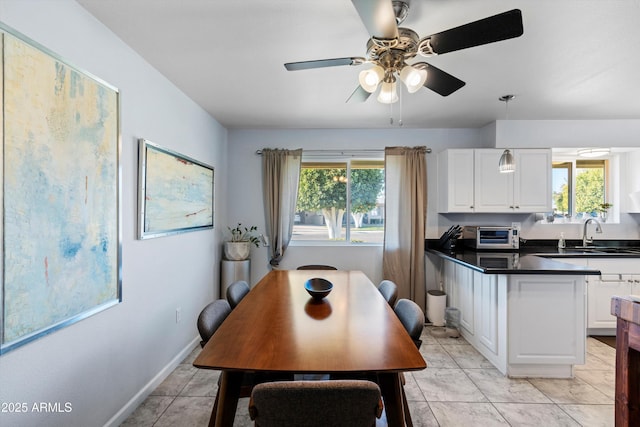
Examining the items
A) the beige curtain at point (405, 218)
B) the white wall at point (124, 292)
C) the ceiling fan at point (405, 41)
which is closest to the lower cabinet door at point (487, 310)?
the beige curtain at point (405, 218)

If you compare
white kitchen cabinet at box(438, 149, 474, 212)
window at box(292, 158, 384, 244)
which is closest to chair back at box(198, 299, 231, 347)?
window at box(292, 158, 384, 244)

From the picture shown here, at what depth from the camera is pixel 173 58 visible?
7.18 feet

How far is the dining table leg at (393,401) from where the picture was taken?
1.24 meters

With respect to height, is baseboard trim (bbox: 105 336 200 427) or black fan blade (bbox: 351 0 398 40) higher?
black fan blade (bbox: 351 0 398 40)

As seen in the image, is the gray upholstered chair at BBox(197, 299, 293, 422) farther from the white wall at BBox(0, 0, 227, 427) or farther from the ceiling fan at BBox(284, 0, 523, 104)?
the ceiling fan at BBox(284, 0, 523, 104)

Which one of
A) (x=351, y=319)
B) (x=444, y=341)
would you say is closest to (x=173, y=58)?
(x=351, y=319)

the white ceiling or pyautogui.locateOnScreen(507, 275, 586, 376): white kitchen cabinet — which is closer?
the white ceiling

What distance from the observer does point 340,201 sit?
4121 millimetres

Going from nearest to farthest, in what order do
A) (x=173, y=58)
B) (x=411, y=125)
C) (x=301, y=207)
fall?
(x=173, y=58), (x=411, y=125), (x=301, y=207)

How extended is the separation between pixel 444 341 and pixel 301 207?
7.54ft

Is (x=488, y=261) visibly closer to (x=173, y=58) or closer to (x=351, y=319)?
(x=351, y=319)

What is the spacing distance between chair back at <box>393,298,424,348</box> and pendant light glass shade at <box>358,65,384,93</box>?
49.6 inches

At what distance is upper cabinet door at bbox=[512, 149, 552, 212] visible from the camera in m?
3.53

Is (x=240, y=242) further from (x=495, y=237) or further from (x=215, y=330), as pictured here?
(x=495, y=237)
